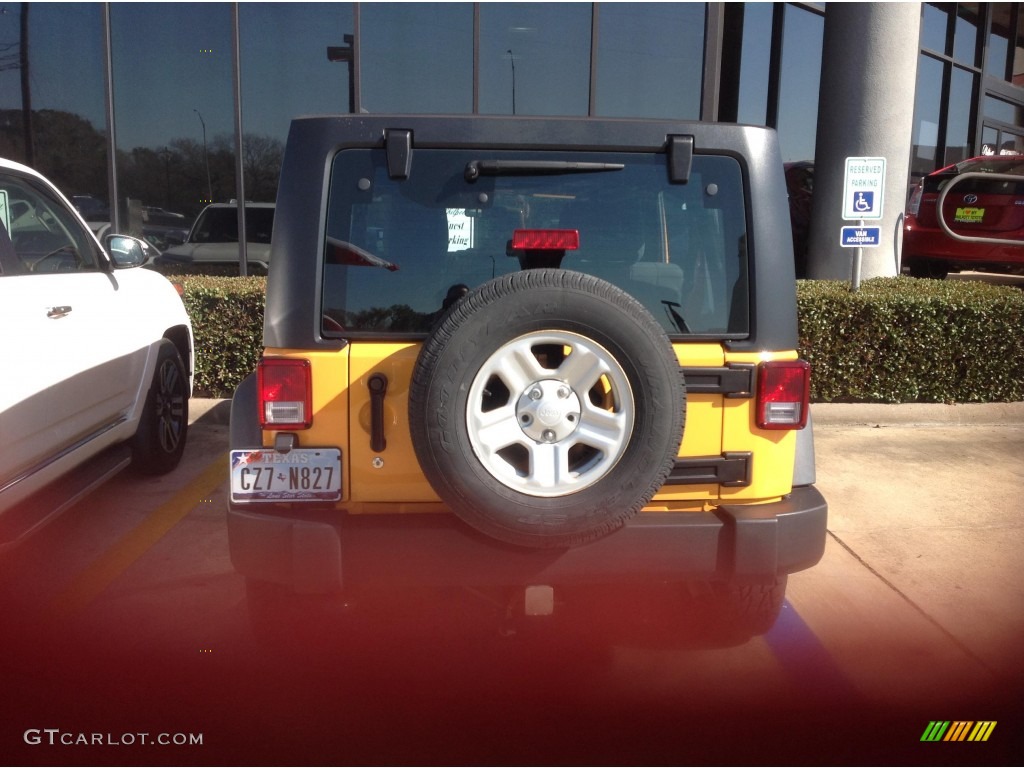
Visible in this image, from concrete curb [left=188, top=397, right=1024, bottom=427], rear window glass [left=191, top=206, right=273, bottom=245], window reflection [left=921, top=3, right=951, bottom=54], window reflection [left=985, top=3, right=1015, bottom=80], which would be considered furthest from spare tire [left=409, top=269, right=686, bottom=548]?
window reflection [left=985, top=3, right=1015, bottom=80]

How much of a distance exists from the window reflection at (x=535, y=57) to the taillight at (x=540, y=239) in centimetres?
781

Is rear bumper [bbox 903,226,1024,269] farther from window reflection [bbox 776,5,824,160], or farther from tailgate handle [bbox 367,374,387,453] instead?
tailgate handle [bbox 367,374,387,453]

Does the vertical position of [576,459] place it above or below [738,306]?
below

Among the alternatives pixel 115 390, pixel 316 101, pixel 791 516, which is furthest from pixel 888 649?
pixel 316 101

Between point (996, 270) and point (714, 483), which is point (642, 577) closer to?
point (714, 483)

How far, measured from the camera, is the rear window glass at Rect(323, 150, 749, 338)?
264 cm

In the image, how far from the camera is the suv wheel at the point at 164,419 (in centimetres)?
483

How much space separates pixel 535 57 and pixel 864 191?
4545mm

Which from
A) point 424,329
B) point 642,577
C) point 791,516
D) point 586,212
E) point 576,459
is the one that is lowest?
point 642,577

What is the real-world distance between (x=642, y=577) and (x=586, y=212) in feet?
3.72

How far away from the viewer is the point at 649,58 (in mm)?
10312

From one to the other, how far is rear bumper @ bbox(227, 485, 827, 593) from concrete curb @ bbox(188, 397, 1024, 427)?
400 cm

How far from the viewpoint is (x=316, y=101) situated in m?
9.74

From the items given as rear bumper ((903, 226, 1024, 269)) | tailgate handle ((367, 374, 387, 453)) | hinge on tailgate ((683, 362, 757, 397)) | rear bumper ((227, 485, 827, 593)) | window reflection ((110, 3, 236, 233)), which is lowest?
rear bumper ((227, 485, 827, 593))
